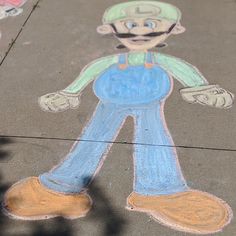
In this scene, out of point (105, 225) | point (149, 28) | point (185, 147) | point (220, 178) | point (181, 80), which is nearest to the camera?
point (105, 225)

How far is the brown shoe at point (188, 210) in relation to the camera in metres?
3.76

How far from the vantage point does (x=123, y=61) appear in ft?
19.0

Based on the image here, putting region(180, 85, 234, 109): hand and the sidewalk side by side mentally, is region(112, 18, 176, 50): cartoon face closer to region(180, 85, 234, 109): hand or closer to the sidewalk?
the sidewalk

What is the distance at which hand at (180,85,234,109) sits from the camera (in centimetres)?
506

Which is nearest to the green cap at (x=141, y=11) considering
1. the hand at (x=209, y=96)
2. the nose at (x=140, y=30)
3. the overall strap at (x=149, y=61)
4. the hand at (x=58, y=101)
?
the nose at (x=140, y=30)

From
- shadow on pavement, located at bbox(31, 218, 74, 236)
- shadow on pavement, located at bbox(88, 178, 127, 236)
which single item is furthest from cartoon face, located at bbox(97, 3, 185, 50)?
shadow on pavement, located at bbox(31, 218, 74, 236)

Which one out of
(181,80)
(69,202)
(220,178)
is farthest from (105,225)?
(181,80)

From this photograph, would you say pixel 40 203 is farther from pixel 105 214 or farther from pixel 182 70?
pixel 182 70

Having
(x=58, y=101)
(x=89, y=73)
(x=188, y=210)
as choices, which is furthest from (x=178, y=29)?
(x=188, y=210)

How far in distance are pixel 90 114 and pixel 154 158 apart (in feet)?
3.08

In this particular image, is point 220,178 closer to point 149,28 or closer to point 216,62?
point 216,62

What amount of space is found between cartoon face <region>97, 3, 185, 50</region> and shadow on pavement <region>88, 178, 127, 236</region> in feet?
8.06

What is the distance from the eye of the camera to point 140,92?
522cm

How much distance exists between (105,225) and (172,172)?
0.80 m
